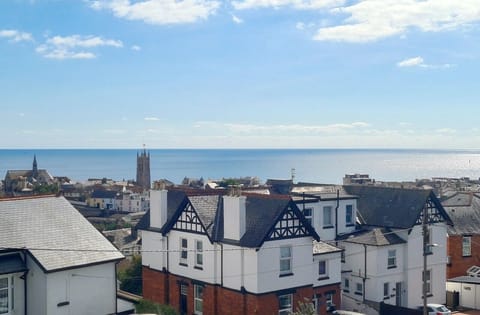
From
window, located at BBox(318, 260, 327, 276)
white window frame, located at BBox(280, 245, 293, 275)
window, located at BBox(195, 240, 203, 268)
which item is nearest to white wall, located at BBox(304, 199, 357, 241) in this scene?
window, located at BBox(318, 260, 327, 276)

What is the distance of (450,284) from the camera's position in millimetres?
39719

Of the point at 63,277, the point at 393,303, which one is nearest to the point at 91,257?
the point at 63,277

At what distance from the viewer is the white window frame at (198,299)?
32.2 m

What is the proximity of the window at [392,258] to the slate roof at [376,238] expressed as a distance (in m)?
0.63

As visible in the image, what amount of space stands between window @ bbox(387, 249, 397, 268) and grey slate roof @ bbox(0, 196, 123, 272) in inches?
682

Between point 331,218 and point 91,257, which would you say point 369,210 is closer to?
point 331,218

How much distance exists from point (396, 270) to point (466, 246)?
11.2 metres

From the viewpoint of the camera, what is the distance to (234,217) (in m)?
29.6

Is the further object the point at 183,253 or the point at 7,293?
the point at 183,253

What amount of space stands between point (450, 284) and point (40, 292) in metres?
28.0

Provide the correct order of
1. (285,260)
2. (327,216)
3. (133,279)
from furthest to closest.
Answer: (133,279), (327,216), (285,260)

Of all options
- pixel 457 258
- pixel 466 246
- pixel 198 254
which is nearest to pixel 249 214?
pixel 198 254

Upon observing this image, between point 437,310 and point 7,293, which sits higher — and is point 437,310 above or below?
below

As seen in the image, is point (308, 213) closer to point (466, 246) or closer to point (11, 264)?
point (466, 246)
